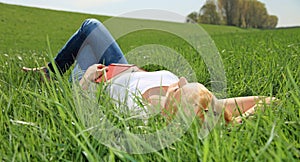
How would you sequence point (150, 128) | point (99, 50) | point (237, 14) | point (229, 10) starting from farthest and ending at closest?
point (237, 14), point (229, 10), point (99, 50), point (150, 128)

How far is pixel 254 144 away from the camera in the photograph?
3.78ft

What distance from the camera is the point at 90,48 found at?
305 cm

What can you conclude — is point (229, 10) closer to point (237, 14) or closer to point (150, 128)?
point (237, 14)

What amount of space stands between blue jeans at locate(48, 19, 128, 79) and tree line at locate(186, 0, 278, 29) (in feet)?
71.9

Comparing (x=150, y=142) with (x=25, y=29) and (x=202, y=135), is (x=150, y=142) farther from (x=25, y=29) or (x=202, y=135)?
(x=25, y=29)

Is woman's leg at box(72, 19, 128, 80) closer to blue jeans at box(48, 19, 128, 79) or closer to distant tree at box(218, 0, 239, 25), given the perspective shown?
blue jeans at box(48, 19, 128, 79)

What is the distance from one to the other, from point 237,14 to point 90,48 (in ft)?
109

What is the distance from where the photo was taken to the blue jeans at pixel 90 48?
117 inches

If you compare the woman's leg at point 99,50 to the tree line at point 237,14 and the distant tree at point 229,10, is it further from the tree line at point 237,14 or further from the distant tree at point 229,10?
the distant tree at point 229,10

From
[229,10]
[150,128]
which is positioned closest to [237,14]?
[229,10]

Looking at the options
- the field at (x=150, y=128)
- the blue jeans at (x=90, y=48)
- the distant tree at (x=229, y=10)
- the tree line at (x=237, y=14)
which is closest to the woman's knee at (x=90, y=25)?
the blue jeans at (x=90, y=48)

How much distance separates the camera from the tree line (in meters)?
27.4

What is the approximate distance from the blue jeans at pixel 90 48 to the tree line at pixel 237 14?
21909mm

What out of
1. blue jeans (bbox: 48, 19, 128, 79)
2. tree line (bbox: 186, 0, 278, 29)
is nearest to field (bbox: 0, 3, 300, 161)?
blue jeans (bbox: 48, 19, 128, 79)
